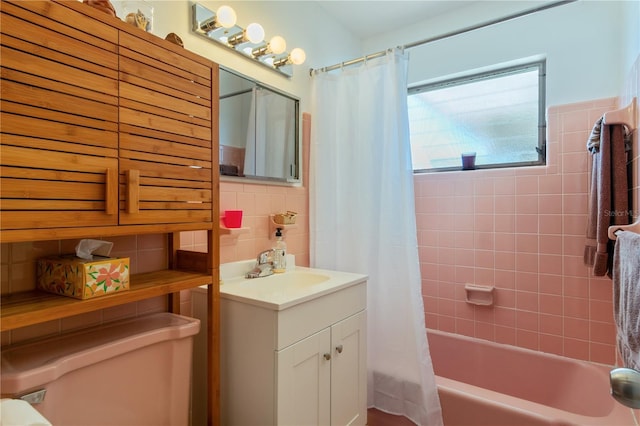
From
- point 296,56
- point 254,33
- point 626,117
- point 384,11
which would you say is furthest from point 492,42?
point 254,33

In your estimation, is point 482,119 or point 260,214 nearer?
point 260,214

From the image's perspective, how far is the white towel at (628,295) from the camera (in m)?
0.83

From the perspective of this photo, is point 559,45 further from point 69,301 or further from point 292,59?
point 69,301

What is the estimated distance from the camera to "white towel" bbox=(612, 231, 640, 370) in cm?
83

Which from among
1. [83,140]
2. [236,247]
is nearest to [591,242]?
[236,247]

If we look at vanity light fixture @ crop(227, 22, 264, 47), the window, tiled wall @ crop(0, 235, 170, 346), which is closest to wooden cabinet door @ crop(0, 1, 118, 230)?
tiled wall @ crop(0, 235, 170, 346)

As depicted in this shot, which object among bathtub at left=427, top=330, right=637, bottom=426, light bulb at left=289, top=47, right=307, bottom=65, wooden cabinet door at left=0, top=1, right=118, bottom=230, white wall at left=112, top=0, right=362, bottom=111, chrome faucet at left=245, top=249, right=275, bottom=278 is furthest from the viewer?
light bulb at left=289, top=47, right=307, bottom=65

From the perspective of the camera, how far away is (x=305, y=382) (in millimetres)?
1263

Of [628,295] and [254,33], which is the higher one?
[254,33]

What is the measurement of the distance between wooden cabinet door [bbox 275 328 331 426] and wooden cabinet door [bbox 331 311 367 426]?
0.04m

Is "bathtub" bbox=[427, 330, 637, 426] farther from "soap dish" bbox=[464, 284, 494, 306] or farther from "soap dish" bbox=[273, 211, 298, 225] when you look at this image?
"soap dish" bbox=[273, 211, 298, 225]

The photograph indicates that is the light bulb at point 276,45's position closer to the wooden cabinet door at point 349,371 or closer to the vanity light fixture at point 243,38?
the vanity light fixture at point 243,38

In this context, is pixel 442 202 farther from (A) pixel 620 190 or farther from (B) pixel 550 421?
(B) pixel 550 421

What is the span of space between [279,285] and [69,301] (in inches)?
35.8
